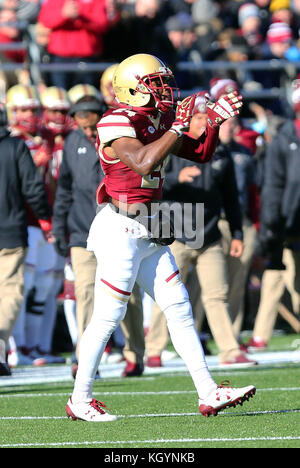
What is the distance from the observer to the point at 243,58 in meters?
14.4

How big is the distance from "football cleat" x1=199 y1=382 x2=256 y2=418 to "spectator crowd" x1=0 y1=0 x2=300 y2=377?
7.93 feet

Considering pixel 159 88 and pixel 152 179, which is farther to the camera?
pixel 152 179

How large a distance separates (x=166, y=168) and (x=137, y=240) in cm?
299

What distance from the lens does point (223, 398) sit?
18.9ft

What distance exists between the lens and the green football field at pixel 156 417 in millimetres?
5102

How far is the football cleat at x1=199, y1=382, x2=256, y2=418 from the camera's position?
5.75 meters

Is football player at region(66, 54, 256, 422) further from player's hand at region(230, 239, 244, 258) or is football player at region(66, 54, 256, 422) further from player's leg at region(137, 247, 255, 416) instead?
player's hand at region(230, 239, 244, 258)

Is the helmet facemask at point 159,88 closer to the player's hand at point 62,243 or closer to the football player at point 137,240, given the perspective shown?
the football player at point 137,240

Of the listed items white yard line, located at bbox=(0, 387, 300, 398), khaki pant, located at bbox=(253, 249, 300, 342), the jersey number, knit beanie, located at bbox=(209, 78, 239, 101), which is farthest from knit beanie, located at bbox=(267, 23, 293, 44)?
the jersey number

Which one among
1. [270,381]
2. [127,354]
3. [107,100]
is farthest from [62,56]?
[270,381]

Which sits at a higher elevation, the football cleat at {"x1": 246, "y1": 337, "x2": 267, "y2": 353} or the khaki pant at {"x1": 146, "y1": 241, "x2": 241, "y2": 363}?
the khaki pant at {"x1": 146, "y1": 241, "x2": 241, "y2": 363}

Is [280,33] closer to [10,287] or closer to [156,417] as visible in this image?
[10,287]

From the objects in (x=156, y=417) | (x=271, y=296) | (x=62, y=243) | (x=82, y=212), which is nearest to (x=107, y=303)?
(x=156, y=417)
